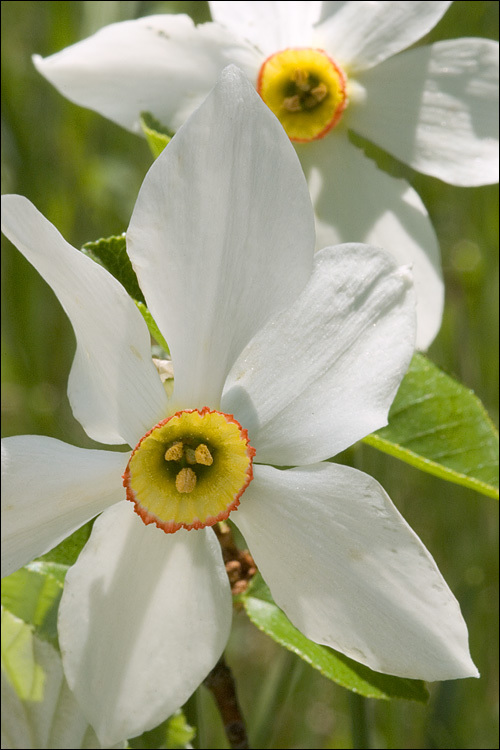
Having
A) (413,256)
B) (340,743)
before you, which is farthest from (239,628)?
(413,256)

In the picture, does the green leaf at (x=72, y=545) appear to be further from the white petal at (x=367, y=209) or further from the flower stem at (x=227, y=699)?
the white petal at (x=367, y=209)

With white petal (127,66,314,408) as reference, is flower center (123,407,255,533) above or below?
below

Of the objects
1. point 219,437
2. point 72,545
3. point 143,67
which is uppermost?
point 143,67

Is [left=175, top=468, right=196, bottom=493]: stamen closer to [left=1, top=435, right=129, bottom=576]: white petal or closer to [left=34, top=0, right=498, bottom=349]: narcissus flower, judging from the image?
[left=1, top=435, right=129, bottom=576]: white petal

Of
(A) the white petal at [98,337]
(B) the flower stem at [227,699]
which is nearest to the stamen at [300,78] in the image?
(A) the white petal at [98,337]

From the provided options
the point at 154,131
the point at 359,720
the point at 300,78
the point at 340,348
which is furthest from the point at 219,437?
the point at 300,78

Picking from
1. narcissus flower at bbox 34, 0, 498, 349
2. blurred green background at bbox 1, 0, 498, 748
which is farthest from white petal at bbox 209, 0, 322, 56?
blurred green background at bbox 1, 0, 498, 748

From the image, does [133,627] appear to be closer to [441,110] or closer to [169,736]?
[169,736]
